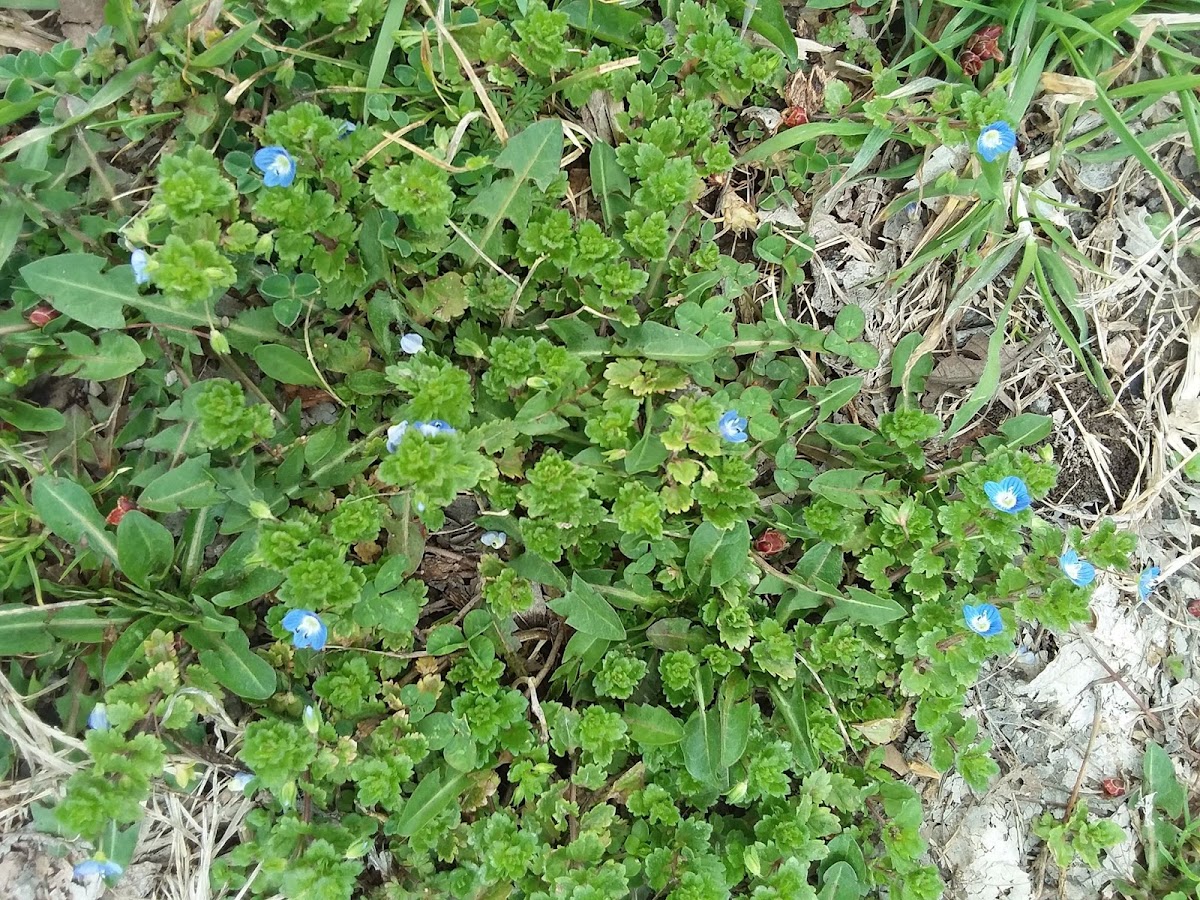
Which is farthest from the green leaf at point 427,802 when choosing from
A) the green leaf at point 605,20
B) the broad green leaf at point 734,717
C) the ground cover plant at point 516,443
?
the green leaf at point 605,20

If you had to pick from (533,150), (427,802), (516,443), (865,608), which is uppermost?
(533,150)

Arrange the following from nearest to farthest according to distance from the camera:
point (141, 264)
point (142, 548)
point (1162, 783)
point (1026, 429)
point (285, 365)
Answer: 1. point (141, 264)
2. point (142, 548)
3. point (285, 365)
4. point (1026, 429)
5. point (1162, 783)

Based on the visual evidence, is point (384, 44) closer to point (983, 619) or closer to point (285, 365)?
point (285, 365)

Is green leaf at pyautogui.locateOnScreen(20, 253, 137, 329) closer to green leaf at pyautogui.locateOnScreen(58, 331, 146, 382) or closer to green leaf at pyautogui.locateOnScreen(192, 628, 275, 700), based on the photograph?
green leaf at pyautogui.locateOnScreen(58, 331, 146, 382)

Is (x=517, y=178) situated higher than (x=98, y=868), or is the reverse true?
(x=517, y=178)

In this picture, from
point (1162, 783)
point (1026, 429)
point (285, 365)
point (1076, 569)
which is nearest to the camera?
point (285, 365)

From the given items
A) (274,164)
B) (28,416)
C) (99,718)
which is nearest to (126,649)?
(99,718)
